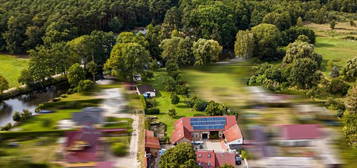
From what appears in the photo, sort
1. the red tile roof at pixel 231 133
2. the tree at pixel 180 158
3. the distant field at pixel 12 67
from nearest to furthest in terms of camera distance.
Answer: the tree at pixel 180 158 < the red tile roof at pixel 231 133 < the distant field at pixel 12 67

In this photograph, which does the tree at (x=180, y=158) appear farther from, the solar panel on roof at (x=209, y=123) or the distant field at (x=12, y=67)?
the distant field at (x=12, y=67)

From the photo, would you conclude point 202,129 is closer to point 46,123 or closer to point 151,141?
point 151,141

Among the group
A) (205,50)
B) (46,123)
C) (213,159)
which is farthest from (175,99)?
(46,123)

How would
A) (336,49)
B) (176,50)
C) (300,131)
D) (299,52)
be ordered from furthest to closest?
(336,49), (176,50), (299,52), (300,131)

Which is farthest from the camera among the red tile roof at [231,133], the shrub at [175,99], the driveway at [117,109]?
the shrub at [175,99]

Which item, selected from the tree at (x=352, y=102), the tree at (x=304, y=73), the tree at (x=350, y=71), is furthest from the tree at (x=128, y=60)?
the tree at (x=350, y=71)

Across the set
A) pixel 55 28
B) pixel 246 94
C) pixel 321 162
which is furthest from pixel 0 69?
A: pixel 321 162

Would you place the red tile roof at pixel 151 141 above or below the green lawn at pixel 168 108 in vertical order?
below
